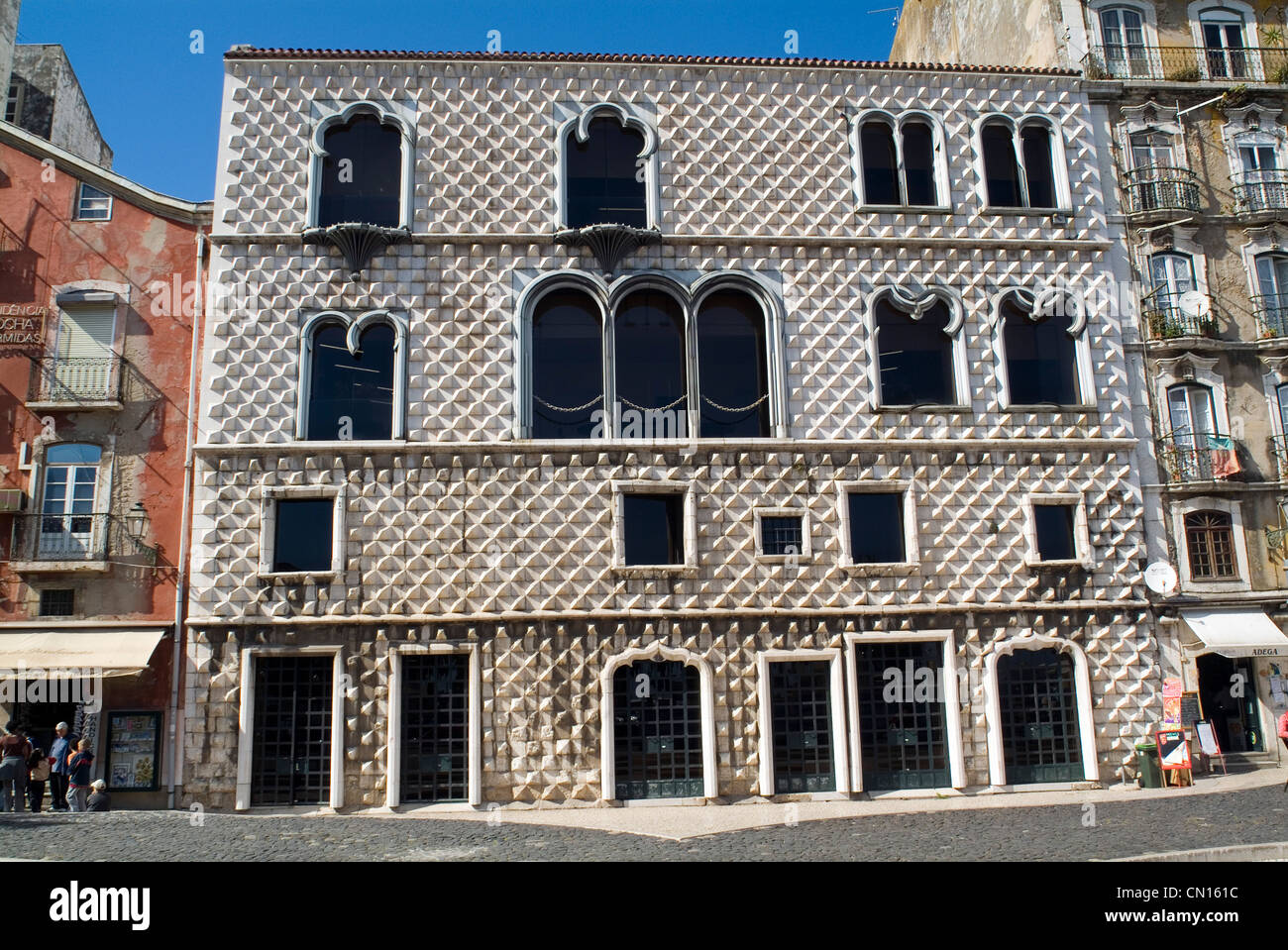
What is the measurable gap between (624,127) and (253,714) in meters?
14.8

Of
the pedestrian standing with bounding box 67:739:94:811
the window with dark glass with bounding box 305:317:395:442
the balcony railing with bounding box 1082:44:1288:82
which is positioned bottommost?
the pedestrian standing with bounding box 67:739:94:811

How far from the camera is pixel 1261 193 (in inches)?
931

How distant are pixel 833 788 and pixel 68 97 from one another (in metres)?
29.9

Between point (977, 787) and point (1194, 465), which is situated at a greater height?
point (1194, 465)

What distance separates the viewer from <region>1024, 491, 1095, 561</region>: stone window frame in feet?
67.4

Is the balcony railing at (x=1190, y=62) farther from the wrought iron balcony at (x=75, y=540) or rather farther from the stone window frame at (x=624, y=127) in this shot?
the wrought iron balcony at (x=75, y=540)

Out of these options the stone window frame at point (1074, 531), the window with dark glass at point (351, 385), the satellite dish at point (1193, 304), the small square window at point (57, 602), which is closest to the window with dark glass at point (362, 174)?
the window with dark glass at point (351, 385)

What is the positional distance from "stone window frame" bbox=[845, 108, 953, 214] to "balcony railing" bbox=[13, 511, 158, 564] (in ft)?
57.2

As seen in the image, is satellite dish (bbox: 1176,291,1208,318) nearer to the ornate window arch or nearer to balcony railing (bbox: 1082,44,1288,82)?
balcony railing (bbox: 1082,44,1288,82)

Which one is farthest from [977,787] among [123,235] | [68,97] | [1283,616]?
[68,97]

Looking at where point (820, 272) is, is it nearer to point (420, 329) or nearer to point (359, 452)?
point (420, 329)

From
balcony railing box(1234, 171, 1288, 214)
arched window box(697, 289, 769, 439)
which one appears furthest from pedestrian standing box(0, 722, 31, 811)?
balcony railing box(1234, 171, 1288, 214)
